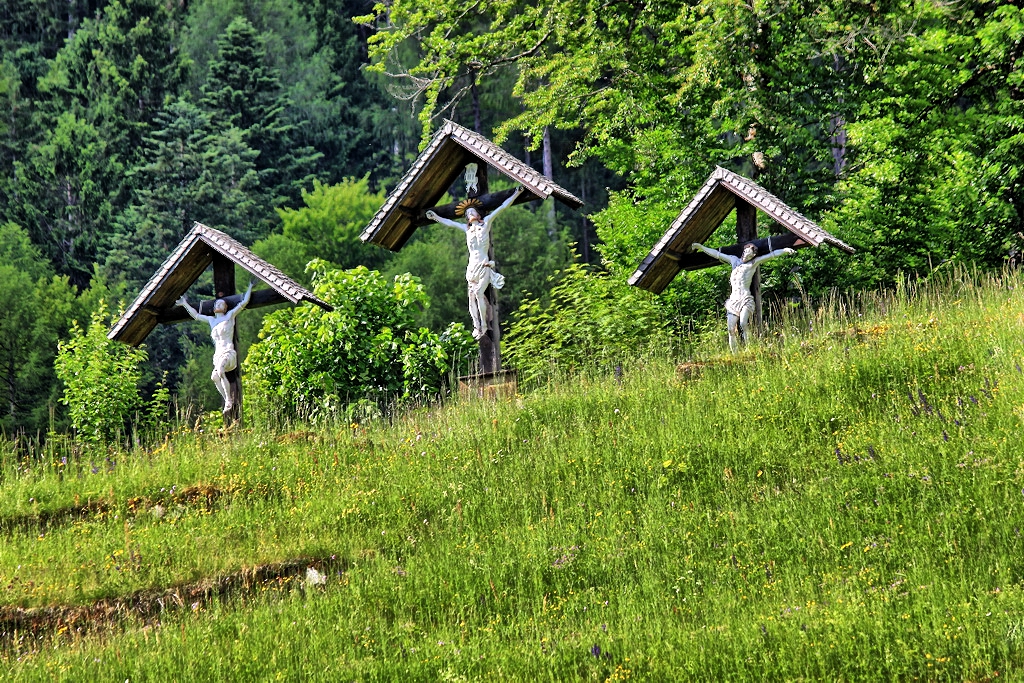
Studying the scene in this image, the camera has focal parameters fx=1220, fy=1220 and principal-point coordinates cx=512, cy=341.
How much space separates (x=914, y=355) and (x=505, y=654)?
227 inches

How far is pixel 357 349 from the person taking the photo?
20250mm

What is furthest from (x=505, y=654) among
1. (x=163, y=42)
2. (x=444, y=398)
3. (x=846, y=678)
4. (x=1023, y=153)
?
(x=163, y=42)

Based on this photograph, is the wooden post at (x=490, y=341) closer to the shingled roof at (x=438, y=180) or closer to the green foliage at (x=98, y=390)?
the shingled roof at (x=438, y=180)

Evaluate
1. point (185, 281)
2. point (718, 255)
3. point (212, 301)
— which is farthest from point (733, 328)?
point (185, 281)

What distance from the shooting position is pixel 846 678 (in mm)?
7176

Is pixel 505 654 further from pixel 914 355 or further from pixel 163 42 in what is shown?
pixel 163 42

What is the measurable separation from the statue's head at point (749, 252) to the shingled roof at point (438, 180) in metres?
2.15

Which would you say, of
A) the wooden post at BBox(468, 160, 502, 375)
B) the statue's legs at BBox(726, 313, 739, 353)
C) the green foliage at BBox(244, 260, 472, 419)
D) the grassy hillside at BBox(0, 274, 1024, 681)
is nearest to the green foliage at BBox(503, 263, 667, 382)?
the green foliage at BBox(244, 260, 472, 419)

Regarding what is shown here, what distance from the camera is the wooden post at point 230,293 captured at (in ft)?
49.0

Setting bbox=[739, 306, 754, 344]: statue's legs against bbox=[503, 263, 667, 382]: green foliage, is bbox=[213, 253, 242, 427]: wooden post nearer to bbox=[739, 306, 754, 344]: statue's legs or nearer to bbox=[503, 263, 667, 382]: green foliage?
bbox=[503, 263, 667, 382]: green foliage

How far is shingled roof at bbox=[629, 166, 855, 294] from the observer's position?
14562 millimetres

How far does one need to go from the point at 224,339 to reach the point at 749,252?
657 cm

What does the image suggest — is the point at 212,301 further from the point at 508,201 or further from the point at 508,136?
the point at 508,136

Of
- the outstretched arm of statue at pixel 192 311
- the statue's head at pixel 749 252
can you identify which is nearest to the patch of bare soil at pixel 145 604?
the outstretched arm of statue at pixel 192 311
